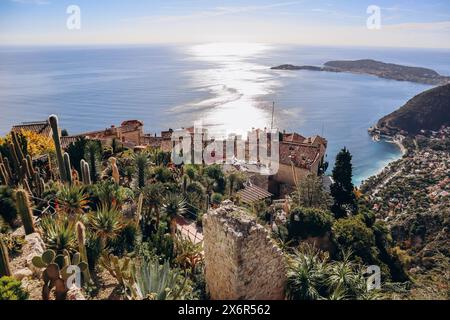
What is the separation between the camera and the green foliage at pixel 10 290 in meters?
6.82

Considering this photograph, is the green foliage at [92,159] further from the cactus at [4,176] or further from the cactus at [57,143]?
the cactus at [4,176]

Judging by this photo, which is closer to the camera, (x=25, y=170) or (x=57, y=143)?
(x=57, y=143)

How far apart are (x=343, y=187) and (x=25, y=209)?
19.1 metres

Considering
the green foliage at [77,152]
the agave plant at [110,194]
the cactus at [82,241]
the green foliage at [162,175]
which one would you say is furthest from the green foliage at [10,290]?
the green foliage at [77,152]

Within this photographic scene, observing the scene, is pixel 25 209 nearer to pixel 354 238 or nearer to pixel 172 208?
pixel 172 208

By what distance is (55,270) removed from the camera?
761cm

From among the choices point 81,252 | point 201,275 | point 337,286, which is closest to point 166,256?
point 201,275

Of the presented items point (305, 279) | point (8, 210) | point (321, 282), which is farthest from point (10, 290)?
point (321, 282)

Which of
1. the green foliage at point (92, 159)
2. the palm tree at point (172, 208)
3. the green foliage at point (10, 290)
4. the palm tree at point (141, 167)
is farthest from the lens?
the green foliage at point (92, 159)

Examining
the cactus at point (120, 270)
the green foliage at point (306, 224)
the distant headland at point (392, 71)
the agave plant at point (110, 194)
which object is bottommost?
the green foliage at point (306, 224)

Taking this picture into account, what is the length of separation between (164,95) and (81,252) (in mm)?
97378

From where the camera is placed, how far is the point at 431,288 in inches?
395

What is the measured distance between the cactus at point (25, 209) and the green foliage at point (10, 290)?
3140mm
